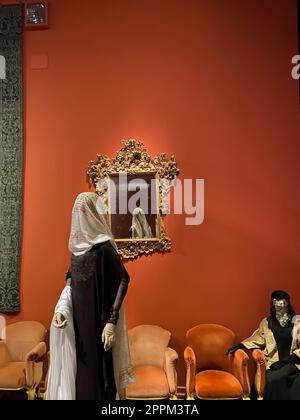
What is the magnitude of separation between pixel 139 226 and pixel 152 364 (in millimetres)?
1398

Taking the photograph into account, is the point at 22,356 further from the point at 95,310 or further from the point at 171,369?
the point at 95,310

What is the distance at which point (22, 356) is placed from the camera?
4.22 meters

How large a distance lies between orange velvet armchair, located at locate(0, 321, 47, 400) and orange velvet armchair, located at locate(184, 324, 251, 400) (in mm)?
1413

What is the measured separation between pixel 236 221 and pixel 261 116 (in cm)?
115

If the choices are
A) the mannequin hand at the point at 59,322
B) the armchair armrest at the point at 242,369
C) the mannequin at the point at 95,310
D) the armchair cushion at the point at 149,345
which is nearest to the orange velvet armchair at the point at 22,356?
the armchair cushion at the point at 149,345

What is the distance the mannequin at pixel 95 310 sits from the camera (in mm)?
2701

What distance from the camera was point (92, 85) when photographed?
4.58 m

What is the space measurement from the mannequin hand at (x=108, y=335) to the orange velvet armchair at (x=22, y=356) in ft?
4.72

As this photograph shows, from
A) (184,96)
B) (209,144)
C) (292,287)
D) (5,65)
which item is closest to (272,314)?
(292,287)

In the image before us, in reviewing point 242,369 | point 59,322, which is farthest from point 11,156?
point 242,369

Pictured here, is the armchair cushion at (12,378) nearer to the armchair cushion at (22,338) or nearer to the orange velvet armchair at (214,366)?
the armchair cushion at (22,338)

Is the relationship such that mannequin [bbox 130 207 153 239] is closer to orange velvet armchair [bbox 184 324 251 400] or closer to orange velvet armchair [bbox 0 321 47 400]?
orange velvet armchair [bbox 184 324 251 400]

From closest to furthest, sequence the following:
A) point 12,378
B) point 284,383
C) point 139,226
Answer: point 284,383
point 12,378
point 139,226

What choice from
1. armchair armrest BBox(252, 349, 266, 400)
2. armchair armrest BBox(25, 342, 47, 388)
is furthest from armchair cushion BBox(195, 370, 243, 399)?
armchair armrest BBox(25, 342, 47, 388)
